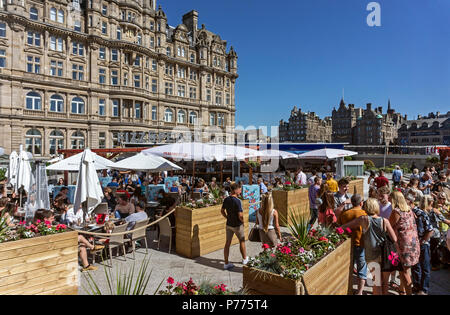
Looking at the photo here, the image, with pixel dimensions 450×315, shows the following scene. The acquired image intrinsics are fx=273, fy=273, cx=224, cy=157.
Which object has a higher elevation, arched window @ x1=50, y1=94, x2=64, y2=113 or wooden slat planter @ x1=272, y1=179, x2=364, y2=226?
arched window @ x1=50, y1=94, x2=64, y2=113

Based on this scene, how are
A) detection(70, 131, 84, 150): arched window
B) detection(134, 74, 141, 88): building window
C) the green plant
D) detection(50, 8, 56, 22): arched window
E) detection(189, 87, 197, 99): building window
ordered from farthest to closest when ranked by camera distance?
detection(189, 87, 197, 99): building window < detection(134, 74, 141, 88): building window < detection(70, 131, 84, 150): arched window < detection(50, 8, 56, 22): arched window < the green plant

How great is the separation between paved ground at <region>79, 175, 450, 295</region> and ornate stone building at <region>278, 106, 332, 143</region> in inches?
4458

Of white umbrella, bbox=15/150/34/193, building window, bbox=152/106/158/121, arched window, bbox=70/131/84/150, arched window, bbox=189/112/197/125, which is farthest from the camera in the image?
arched window, bbox=189/112/197/125

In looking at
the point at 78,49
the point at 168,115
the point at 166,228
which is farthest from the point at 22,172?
the point at 168,115

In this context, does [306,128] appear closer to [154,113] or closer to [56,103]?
[154,113]

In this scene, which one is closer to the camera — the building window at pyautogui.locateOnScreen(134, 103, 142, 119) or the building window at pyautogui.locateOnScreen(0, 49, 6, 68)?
the building window at pyautogui.locateOnScreen(0, 49, 6, 68)

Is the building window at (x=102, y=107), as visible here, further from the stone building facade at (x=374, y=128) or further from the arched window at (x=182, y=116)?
the stone building facade at (x=374, y=128)

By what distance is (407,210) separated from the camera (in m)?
4.64

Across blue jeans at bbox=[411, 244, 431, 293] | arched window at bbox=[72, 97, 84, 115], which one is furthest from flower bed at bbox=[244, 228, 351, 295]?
arched window at bbox=[72, 97, 84, 115]

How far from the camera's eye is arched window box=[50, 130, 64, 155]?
109ft

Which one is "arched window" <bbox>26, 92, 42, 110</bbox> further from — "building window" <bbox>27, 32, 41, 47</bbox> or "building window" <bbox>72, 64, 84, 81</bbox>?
"building window" <bbox>27, 32, 41, 47</bbox>

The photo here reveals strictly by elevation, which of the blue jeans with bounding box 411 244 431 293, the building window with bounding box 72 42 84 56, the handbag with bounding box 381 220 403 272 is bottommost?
the blue jeans with bounding box 411 244 431 293

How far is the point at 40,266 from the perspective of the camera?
4.63 m

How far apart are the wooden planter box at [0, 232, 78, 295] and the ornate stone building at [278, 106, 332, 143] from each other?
4568 inches
